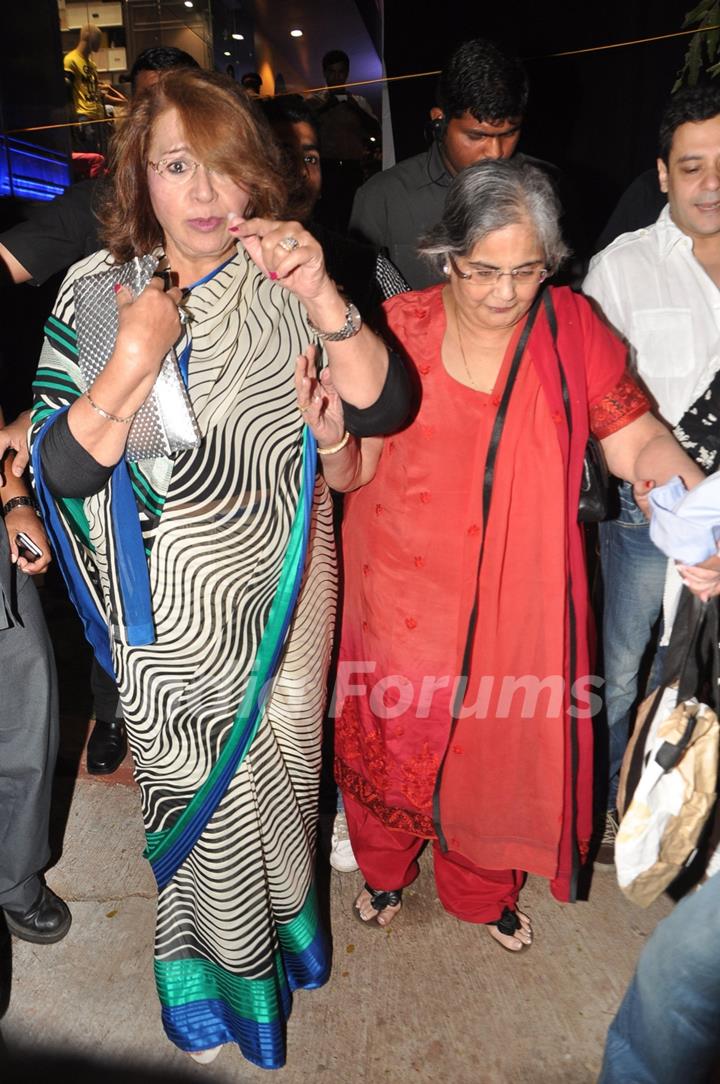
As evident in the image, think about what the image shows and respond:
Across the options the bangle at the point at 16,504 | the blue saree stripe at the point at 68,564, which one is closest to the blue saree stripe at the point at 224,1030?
the blue saree stripe at the point at 68,564

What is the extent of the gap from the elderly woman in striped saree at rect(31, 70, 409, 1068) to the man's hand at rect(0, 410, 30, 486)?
11.5 inches

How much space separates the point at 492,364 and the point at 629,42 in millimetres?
1992

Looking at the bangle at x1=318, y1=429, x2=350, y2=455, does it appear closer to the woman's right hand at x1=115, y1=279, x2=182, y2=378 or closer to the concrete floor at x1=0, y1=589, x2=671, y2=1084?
the woman's right hand at x1=115, y1=279, x2=182, y2=378

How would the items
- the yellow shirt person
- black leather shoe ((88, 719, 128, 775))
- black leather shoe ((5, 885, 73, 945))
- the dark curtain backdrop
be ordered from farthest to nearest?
the yellow shirt person, the dark curtain backdrop, black leather shoe ((88, 719, 128, 775)), black leather shoe ((5, 885, 73, 945))

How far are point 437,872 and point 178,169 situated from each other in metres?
1.68

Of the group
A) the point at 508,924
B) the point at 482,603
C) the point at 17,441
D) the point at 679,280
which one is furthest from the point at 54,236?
the point at 508,924

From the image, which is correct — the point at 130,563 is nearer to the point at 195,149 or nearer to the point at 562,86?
the point at 195,149

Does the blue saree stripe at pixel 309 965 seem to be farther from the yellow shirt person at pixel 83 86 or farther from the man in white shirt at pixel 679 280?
the yellow shirt person at pixel 83 86

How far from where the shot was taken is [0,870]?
1.98 metres

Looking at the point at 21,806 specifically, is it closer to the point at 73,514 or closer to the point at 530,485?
the point at 73,514

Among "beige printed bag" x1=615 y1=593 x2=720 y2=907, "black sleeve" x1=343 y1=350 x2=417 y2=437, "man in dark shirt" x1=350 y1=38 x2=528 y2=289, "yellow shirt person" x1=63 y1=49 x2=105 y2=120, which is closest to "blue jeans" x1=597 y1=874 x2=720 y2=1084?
"beige printed bag" x1=615 y1=593 x2=720 y2=907

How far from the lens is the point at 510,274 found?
58.6 inches

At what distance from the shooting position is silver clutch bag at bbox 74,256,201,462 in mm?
1347

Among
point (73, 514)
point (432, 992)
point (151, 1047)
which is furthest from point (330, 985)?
point (73, 514)
